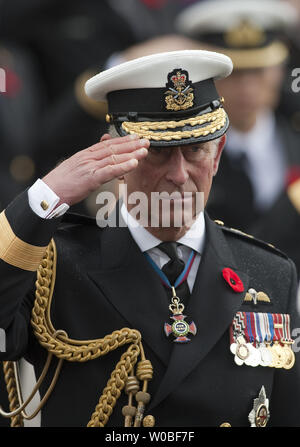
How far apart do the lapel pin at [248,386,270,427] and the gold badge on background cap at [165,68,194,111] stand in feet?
3.28

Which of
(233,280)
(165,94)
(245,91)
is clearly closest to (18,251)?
(165,94)

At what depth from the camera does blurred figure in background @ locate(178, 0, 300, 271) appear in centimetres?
745

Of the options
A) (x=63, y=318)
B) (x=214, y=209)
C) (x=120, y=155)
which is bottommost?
(x=214, y=209)

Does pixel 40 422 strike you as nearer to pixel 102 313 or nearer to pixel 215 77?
pixel 102 313

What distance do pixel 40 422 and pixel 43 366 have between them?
198mm

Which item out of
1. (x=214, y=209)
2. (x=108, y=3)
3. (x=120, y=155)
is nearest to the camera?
(x=120, y=155)

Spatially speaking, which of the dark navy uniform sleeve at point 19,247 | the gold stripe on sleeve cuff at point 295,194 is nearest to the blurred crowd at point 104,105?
the gold stripe on sleeve cuff at point 295,194

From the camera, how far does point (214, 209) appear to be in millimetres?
7227

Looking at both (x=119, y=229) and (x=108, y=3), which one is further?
(x=108, y=3)

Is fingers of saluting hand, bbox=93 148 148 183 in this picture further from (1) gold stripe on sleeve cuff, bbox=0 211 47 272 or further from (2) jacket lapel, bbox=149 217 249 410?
(2) jacket lapel, bbox=149 217 249 410

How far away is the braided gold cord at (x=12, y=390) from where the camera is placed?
13.9 feet

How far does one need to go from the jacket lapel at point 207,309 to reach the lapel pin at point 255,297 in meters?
0.02
